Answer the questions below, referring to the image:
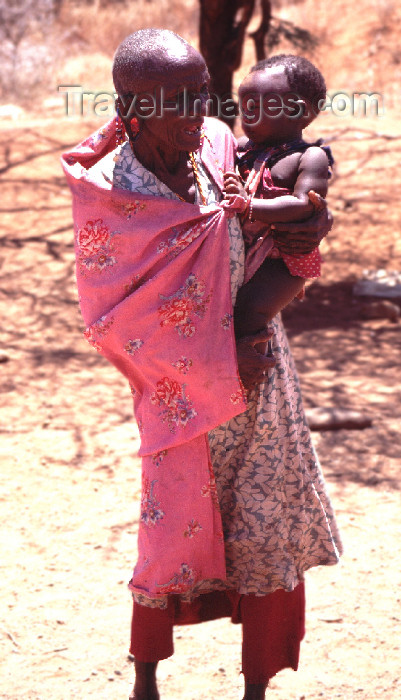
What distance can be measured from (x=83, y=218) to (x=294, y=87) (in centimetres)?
53

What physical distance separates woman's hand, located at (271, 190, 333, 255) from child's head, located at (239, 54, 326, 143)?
20 centimetres

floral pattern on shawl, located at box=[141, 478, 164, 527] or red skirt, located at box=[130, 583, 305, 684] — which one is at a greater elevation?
floral pattern on shawl, located at box=[141, 478, 164, 527]

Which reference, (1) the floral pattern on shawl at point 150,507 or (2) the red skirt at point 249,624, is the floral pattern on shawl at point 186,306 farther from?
(2) the red skirt at point 249,624

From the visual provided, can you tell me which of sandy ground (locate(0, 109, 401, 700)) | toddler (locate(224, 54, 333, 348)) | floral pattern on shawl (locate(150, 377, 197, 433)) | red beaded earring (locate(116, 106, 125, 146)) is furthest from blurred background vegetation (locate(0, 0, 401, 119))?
floral pattern on shawl (locate(150, 377, 197, 433))

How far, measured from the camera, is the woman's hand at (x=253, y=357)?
1854 millimetres

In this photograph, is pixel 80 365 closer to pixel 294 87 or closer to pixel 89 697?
pixel 89 697

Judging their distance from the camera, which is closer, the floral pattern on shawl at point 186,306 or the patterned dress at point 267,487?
the floral pattern on shawl at point 186,306

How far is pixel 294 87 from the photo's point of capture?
1.80m

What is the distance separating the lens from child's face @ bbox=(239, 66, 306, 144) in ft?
5.93

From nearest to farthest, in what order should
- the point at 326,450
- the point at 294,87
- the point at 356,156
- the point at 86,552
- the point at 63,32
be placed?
the point at 294,87
the point at 86,552
the point at 326,450
the point at 356,156
the point at 63,32

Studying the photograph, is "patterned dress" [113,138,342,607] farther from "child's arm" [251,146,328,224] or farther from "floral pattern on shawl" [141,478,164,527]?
"child's arm" [251,146,328,224]

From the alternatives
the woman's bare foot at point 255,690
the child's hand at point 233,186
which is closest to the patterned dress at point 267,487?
the woman's bare foot at point 255,690

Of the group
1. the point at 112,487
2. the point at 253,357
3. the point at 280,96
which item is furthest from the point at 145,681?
the point at 112,487

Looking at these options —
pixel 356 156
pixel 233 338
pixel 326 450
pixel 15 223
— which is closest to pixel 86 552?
pixel 326 450
